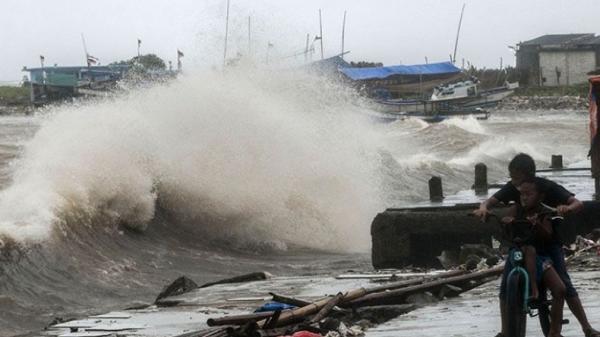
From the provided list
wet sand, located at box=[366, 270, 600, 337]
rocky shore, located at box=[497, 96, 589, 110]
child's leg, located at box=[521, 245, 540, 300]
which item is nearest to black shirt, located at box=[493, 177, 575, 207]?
child's leg, located at box=[521, 245, 540, 300]

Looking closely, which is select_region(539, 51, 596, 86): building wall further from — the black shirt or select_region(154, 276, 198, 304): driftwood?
the black shirt

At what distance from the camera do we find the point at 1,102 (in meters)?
103

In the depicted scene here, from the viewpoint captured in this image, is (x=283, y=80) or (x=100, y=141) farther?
(x=283, y=80)

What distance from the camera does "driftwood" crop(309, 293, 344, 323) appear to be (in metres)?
9.61

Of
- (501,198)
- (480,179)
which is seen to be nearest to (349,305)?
(501,198)

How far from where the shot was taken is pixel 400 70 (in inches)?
3260

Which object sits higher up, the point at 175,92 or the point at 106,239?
the point at 175,92

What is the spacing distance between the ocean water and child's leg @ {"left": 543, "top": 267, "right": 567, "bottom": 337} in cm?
658

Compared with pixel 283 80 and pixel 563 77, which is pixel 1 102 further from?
pixel 283 80

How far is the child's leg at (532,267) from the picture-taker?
8117mm

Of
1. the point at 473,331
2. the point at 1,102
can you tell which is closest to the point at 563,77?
the point at 1,102

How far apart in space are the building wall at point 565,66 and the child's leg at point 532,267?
94.9 meters

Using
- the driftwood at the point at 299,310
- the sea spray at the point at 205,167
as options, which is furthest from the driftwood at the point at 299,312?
the sea spray at the point at 205,167

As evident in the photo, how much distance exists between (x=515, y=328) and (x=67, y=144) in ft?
52.3
